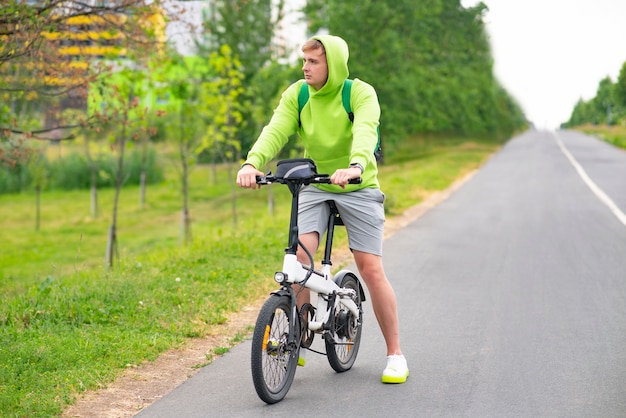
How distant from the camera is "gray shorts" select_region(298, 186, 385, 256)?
5.15 metres

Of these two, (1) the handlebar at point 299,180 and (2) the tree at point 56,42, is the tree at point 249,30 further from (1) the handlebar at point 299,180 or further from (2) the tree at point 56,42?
(1) the handlebar at point 299,180

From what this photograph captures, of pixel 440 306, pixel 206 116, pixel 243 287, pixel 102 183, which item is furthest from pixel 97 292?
pixel 102 183

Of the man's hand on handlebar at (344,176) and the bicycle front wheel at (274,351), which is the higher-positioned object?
the man's hand on handlebar at (344,176)

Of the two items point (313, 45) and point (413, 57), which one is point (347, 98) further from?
point (413, 57)

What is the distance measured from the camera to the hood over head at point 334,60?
4.94 m

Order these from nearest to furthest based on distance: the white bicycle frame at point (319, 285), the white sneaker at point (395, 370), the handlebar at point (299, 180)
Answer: the handlebar at point (299, 180) → the white bicycle frame at point (319, 285) → the white sneaker at point (395, 370)

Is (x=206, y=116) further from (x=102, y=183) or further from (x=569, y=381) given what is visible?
(x=102, y=183)

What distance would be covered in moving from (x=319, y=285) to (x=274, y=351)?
51 centimetres

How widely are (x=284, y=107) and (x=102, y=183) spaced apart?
122 feet

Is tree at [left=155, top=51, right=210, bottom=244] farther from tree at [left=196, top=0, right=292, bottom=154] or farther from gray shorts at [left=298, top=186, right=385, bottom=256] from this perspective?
tree at [left=196, top=0, right=292, bottom=154]

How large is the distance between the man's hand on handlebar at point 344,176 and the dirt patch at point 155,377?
1696 mm

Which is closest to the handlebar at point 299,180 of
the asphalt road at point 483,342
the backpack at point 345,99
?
the backpack at point 345,99

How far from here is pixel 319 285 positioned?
5.08m

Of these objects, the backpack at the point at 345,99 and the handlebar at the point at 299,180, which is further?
the backpack at the point at 345,99
